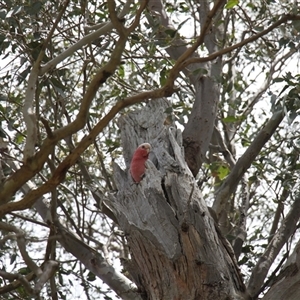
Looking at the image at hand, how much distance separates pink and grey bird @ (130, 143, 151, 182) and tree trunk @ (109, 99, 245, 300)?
4cm

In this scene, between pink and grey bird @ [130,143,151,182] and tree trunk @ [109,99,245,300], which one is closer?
tree trunk @ [109,99,245,300]

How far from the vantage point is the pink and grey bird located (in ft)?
11.9

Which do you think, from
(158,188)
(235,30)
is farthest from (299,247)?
(235,30)

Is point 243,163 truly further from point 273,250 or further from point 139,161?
point 139,161

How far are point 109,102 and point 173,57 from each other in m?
1.09

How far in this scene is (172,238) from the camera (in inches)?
133

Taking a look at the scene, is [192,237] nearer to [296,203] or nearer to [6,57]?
[296,203]

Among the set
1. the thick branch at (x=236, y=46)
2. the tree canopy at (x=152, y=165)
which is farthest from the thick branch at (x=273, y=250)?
the thick branch at (x=236, y=46)

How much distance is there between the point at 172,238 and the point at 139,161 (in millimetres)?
521

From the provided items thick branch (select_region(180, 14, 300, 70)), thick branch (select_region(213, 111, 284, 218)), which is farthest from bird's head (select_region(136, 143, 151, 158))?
thick branch (select_region(180, 14, 300, 70))

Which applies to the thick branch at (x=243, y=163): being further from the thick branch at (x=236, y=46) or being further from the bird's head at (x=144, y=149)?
the thick branch at (x=236, y=46)

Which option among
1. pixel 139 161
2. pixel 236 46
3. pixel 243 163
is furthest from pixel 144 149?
pixel 236 46

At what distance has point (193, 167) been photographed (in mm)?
4215

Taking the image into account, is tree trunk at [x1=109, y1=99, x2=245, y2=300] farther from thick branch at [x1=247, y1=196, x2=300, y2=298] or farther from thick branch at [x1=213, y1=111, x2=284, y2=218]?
thick branch at [x1=213, y1=111, x2=284, y2=218]
